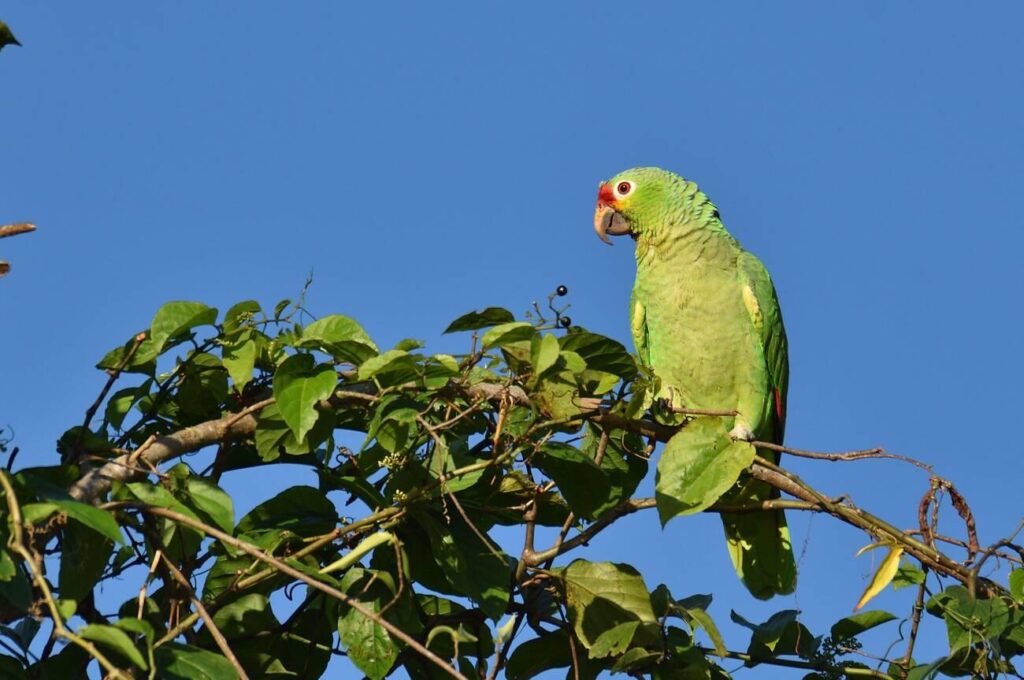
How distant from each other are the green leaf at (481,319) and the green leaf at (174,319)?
0.60 meters

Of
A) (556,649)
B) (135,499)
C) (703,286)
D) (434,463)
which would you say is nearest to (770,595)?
(703,286)

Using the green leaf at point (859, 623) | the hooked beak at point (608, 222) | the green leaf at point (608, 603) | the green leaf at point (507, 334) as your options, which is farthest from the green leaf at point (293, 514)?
the hooked beak at point (608, 222)

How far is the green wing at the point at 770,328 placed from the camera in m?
4.89

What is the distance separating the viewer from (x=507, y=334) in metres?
2.85

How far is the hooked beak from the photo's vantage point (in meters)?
5.50

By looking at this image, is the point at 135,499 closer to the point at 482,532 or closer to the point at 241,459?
the point at 241,459

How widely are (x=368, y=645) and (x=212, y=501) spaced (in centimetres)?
54

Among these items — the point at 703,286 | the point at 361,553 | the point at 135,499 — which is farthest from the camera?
the point at 703,286

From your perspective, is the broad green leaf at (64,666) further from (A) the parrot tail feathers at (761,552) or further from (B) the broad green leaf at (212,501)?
(A) the parrot tail feathers at (761,552)

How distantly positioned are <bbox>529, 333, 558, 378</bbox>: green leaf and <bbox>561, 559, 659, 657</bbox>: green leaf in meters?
0.61

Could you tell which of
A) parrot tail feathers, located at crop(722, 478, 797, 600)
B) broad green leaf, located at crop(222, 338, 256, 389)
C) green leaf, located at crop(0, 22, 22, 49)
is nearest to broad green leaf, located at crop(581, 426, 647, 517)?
broad green leaf, located at crop(222, 338, 256, 389)

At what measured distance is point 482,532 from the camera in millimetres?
3031

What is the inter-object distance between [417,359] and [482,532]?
1.81ft

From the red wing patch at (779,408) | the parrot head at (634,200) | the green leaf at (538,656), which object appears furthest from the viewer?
the parrot head at (634,200)
